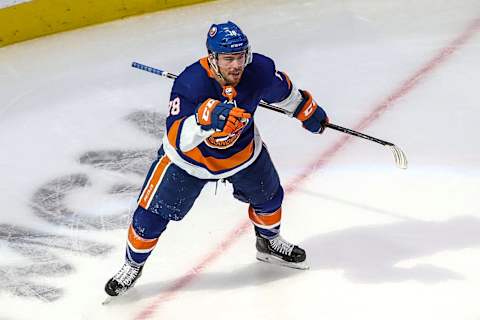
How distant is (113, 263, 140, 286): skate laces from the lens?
2.98 metres

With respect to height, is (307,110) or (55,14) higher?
(307,110)

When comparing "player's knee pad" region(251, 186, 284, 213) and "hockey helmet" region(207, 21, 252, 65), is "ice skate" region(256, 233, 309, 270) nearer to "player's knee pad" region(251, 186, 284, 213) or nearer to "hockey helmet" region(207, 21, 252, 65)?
"player's knee pad" region(251, 186, 284, 213)

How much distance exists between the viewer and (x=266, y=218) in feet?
9.88

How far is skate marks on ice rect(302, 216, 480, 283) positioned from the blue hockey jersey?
0.61 m

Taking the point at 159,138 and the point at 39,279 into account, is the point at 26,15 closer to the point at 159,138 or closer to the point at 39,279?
the point at 159,138

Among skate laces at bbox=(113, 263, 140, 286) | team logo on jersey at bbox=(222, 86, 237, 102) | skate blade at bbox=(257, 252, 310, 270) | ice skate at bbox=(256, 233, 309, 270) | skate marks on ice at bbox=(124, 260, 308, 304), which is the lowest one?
skate marks on ice at bbox=(124, 260, 308, 304)

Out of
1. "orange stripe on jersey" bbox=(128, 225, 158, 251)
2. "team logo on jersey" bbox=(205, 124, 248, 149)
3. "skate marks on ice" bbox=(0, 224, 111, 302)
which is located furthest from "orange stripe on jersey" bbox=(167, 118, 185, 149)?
"skate marks on ice" bbox=(0, 224, 111, 302)

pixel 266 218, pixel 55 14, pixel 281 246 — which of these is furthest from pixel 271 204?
pixel 55 14

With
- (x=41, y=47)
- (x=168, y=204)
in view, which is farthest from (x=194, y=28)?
(x=168, y=204)

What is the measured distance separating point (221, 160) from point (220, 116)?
34cm

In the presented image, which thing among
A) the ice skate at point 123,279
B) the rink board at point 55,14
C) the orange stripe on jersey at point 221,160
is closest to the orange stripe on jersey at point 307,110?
the orange stripe on jersey at point 221,160

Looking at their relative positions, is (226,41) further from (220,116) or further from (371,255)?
(371,255)

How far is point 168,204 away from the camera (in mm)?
2732

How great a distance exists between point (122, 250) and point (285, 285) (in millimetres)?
637
